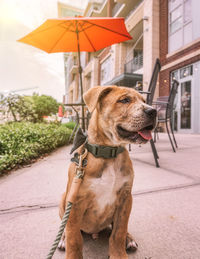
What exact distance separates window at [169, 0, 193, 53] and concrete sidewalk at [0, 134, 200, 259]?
9.29m

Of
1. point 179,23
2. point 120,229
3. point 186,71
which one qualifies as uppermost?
point 179,23

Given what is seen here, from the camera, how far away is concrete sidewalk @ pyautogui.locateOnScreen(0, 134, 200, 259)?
1122 millimetres

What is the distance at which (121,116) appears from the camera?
1.32 metres

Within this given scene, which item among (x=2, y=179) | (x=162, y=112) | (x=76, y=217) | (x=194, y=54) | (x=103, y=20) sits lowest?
(x=2, y=179)

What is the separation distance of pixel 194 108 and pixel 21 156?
8.31 meters

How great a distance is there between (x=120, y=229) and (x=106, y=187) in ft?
0.91

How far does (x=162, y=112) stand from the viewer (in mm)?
5000

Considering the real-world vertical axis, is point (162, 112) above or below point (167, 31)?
below

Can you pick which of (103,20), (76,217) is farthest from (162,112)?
(76,217)

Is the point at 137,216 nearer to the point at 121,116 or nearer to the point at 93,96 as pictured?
the point at 121,116

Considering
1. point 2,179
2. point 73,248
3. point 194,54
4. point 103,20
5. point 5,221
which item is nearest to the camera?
point 73,248

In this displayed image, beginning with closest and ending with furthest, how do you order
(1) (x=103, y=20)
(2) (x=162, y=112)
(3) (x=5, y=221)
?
(3) (x=5, y=221) → (1) (x=103, y=20) → (2) (x=162, y=112)

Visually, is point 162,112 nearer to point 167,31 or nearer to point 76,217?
point 76,217

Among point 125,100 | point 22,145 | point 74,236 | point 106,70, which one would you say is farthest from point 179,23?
point 74,236
